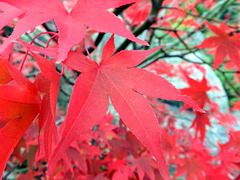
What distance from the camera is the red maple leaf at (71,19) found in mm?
245

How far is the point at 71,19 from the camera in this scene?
272 millimetres

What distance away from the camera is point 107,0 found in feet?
0.93

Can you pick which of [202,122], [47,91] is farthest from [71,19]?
[202,122]

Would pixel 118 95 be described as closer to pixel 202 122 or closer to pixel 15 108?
pixel 15 108

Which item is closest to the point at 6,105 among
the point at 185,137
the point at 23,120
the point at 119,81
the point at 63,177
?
the point at 23,120

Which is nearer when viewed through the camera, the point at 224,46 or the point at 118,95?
the point at 118,95

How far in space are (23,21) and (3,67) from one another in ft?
0.28

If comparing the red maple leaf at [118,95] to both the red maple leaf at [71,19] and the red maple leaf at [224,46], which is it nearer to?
the red maple leaf at [71,19]

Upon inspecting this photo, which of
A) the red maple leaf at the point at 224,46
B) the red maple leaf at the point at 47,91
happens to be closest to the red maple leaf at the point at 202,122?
the red maple leaf at the point at 224,46

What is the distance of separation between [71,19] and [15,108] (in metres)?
0.15

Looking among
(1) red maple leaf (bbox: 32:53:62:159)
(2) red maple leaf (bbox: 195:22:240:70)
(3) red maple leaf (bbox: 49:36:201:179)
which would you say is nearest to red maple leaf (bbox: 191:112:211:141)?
(2) red maple leaf (bbox: 195:22:240:70)

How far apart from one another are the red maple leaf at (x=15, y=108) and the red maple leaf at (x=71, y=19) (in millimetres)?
54

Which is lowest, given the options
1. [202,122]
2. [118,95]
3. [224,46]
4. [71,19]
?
[202,122]

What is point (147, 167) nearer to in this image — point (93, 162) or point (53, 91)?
point (93, 162)
